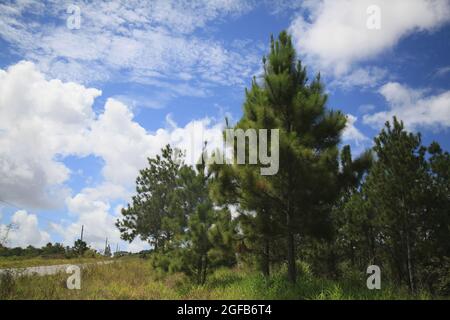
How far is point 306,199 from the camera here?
370 inches

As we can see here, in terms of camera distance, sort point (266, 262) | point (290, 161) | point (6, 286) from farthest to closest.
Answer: point (266, 262), point (6, 286), point (290, 161)

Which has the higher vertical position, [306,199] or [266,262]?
[306,199]

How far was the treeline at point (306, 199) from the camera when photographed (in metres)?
9.38

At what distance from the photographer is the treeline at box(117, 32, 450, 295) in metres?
9.38

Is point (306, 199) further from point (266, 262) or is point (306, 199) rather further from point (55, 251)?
point (55, 251)

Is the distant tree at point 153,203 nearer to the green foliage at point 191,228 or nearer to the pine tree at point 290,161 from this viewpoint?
the green foliage at point 191,228

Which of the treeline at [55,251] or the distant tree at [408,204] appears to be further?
the treeline at [55,251]

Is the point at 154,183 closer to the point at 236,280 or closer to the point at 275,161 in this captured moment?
the point at 236,280

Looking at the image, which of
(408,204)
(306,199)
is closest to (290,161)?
(306,199)

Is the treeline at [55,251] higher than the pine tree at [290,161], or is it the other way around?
the pine tree at [290,161]

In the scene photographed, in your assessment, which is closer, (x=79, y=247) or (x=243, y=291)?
(x=243, y=291)

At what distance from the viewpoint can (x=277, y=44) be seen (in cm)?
1077

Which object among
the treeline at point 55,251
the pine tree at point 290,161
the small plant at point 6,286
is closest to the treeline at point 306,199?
the pine tree at point 290,161
